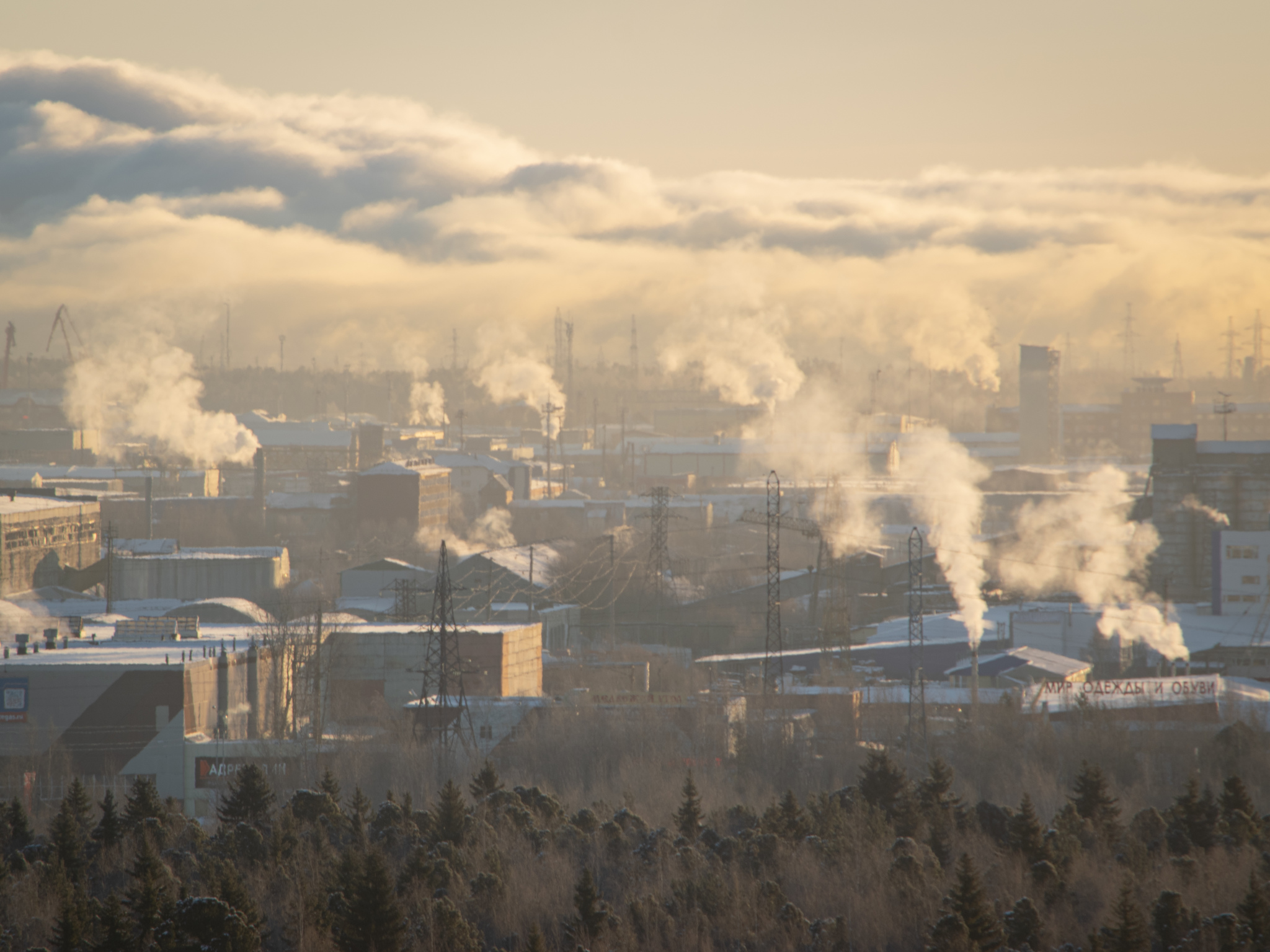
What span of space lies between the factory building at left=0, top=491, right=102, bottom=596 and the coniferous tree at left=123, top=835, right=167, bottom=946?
597 inches

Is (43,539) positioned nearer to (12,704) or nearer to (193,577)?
(193,577)

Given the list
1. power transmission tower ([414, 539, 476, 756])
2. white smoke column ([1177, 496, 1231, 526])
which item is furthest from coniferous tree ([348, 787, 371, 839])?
white smoke column ([1177, 496, 1231, 526])

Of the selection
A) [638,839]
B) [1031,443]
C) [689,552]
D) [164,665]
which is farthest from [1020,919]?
[1031,443]

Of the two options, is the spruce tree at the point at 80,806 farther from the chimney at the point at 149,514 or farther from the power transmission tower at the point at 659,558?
the chimney at the point at 149,514

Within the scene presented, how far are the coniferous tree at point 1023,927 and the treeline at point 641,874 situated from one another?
2cm

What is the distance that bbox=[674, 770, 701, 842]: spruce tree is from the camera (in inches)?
455

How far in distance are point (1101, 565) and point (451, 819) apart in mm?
17744

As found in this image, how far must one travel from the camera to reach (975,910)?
894cm

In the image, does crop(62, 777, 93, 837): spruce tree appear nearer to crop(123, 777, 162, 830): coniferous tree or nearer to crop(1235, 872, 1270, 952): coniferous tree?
crop(123, 777, 162, 830): coniferous tree

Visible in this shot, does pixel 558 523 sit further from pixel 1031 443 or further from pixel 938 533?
pixel 1031 443

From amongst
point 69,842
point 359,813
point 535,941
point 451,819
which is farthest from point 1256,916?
point 69,842

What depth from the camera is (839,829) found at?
11.2 m

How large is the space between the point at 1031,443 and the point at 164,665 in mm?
42466

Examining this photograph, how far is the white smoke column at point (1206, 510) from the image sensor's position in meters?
24.7
